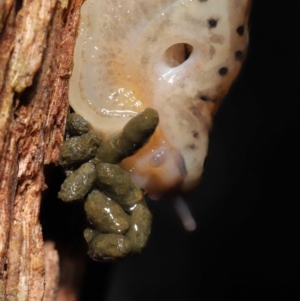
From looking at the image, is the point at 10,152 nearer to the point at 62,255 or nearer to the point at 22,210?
the point at 22,210

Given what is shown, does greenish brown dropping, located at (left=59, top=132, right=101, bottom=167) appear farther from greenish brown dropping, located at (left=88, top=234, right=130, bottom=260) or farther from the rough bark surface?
greenish brown dropping, located at (left=88, top=234, right=130, bottom=260)

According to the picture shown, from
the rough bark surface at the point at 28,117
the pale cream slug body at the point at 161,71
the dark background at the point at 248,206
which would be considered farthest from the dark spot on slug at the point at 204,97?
the dark background at the point at 248,206

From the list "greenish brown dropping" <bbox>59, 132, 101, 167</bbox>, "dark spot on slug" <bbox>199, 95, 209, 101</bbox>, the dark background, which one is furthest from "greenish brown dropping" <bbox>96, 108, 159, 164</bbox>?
the dark background

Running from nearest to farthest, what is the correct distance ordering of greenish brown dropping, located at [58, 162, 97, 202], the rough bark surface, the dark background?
the rough bark surface < greenish brown dropping, located at [58, 162, 97, 202] < the dark background

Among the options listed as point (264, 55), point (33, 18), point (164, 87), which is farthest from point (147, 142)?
point (264, 55)

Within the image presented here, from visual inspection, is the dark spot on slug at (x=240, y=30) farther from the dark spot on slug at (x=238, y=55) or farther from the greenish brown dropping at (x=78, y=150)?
the greenish brown dropping at (x=78, y=150)
